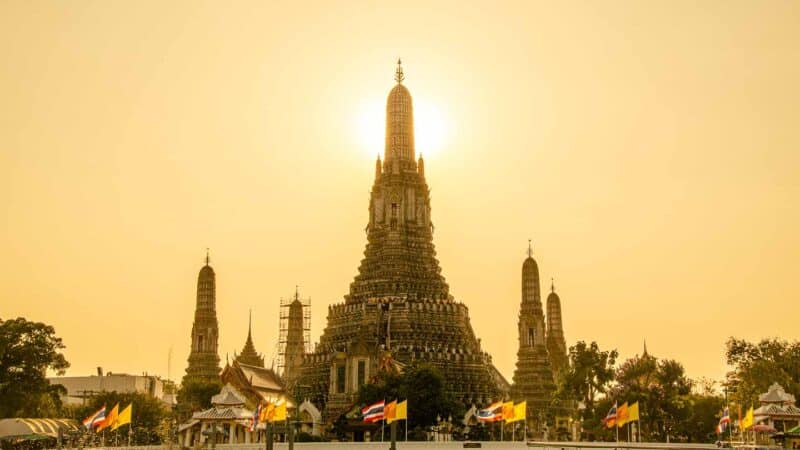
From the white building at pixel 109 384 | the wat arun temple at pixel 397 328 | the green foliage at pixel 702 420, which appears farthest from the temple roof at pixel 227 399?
the white building at pixel 109 384

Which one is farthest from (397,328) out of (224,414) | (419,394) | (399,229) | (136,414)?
(224,414)

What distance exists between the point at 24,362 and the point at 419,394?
99.9 ft

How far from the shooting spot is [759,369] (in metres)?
82.6

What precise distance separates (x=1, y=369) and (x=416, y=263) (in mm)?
48000

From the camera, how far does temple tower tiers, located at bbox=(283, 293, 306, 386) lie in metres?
140

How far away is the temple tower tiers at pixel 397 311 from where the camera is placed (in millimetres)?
107875

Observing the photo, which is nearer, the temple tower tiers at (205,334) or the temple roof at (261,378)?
the temple roof at (261,378)

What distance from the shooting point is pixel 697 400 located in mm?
105000

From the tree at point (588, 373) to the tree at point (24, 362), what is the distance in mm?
40709

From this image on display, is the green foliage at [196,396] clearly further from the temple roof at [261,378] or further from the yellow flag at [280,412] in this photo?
the yellow flag at [280,412]

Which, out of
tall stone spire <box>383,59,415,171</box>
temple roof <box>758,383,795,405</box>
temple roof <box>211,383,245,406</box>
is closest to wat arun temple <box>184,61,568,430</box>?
tall stone spire <box>383,59,415,171</box>

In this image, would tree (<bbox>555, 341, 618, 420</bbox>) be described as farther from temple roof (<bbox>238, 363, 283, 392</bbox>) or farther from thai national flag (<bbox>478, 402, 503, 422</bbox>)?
temple roof (<bbox>238, 363, 283, 392</bbox>)

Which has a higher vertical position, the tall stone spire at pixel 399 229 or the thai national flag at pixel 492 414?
the tall stone spire at pixel 399 229

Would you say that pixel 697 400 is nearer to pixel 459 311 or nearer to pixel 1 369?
pixel 459 311
